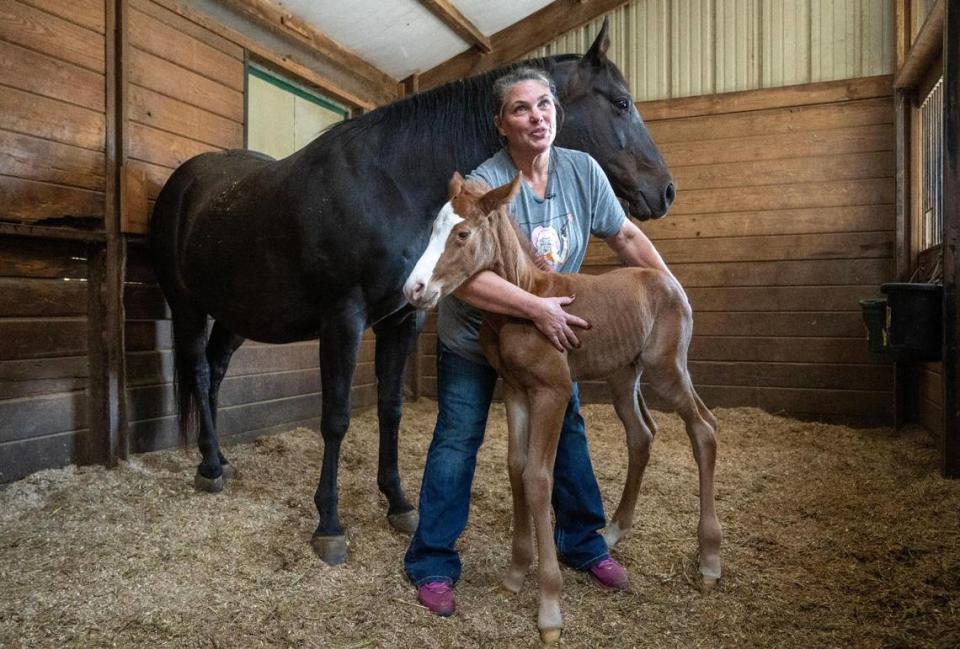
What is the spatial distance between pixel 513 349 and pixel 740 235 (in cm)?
385

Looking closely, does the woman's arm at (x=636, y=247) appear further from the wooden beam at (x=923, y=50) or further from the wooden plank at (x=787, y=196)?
the wooden plank at (x=787, y=196)

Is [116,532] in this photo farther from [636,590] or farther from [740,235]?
[740,235]

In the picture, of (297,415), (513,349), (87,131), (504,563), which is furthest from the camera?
(297,415)

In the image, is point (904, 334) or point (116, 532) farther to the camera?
point (904, 334)

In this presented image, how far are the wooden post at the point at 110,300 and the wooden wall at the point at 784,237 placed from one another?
3546mm

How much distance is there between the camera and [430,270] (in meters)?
1.70

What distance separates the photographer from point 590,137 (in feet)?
9.22

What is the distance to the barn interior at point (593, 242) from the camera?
2.90m

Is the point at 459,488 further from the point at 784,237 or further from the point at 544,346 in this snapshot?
the point at 784,237

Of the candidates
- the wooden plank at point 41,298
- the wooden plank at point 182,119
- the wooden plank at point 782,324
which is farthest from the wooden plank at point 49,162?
the wooden plank at point 782,324

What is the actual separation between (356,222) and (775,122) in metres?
3.93

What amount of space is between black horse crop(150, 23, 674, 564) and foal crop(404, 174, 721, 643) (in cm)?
63

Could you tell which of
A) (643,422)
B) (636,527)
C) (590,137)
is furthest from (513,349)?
(590,137)

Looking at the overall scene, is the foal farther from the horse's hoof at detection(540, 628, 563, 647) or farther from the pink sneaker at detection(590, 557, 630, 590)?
the pink sneaker at detection(590, 557, 630, 590)
